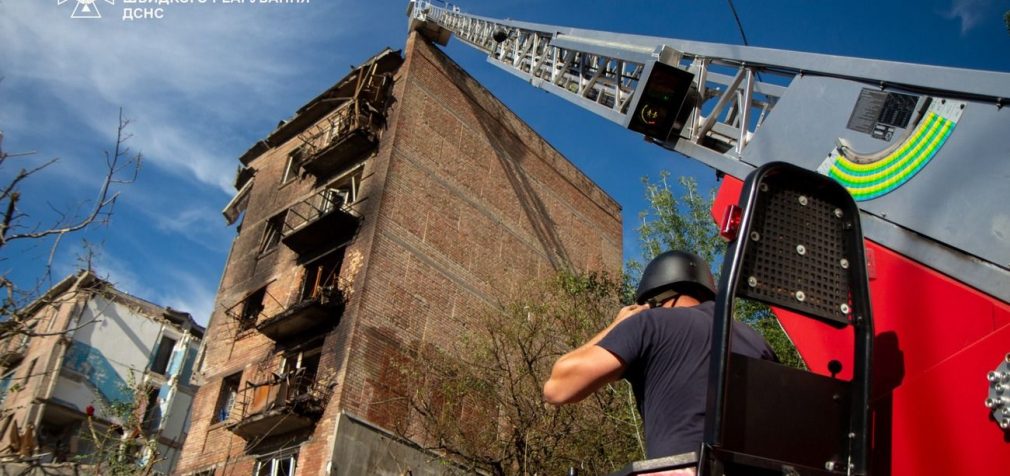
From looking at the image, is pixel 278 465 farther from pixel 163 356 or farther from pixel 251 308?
pixel 163 356

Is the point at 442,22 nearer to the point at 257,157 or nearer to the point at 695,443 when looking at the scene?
the point at 257,157

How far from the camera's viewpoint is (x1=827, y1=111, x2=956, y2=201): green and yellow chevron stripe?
2.91m

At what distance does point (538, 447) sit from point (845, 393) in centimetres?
1127

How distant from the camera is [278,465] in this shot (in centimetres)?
1636

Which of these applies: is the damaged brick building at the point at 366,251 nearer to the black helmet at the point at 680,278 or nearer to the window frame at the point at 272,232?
the window frame at the point at 272,232

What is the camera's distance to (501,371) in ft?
47.6

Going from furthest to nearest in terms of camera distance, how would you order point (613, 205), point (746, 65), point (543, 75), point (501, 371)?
point (613, 205) < point (501, 371) < point (543, 75) < point (746, 65)

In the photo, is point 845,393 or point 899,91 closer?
point 845,393

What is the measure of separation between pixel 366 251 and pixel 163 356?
22.1 meters

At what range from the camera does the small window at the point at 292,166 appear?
24.5m

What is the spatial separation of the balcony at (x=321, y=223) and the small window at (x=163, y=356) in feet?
55.4

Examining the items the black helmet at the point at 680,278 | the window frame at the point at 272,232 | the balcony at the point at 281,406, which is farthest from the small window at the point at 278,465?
the black helmet at the point at 680,278

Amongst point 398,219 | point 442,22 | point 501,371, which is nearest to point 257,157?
point 442,22

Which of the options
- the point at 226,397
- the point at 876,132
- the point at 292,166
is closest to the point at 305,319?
the point at 226,397
